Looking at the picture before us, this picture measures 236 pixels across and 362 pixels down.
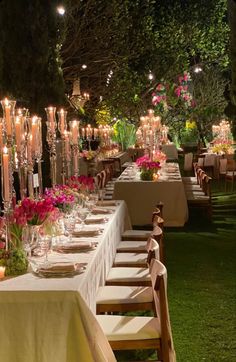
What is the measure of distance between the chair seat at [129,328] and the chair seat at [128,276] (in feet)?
3.03

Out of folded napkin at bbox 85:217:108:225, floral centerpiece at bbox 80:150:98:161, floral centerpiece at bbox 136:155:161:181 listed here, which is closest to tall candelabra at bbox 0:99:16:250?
folded napkin at bbox 85:217:108:225

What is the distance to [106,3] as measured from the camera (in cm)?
1219

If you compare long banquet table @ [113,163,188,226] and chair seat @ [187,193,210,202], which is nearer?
long banquet table @ [113,163,188,226]

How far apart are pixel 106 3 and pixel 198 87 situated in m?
12.1

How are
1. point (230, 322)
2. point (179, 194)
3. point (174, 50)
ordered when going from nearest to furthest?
point (230, 322)
point (179, 194)
point (174, 50)

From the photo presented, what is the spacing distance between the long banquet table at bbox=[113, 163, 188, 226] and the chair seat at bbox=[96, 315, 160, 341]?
224 inches

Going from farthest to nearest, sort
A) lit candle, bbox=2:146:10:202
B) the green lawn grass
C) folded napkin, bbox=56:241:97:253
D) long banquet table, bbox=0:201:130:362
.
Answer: the green lawn grass
folded napkin, bbox=56:241:97:253
lit candle, bbox=2:146:10:202
long banquet table, bbox=0:201:130:362

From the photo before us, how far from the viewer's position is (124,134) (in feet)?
71.1

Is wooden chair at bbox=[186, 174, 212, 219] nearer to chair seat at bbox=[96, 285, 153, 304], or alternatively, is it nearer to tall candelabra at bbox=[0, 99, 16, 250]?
chair seat at bbox=[96, 285, 153, 304]

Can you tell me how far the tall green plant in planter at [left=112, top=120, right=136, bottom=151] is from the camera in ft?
70.3

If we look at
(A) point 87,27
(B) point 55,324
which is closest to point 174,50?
(A) point 87,27

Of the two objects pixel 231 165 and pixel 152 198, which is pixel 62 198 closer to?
pixel 152 198

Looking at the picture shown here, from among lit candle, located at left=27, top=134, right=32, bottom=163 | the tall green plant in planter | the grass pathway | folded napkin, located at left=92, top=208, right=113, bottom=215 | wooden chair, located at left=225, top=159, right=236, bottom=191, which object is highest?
the tall green plant in planter

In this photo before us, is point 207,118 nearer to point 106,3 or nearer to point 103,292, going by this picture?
point 106,3
